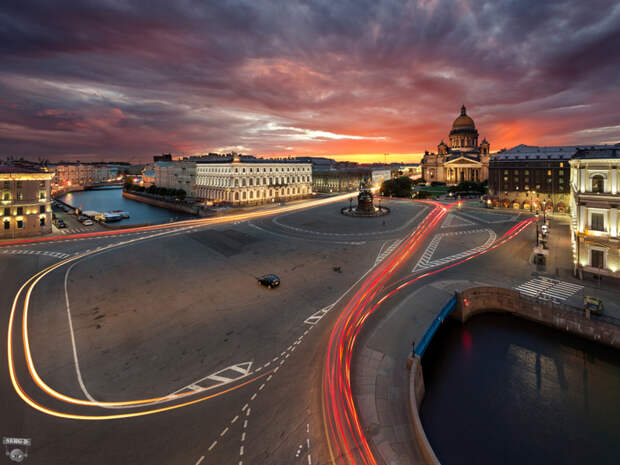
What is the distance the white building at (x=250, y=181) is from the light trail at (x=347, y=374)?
8524 cm

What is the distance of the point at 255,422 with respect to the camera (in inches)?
A: 650

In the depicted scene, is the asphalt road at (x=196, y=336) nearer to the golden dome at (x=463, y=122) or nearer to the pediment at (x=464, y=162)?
the pediment at (x=464, y=162)

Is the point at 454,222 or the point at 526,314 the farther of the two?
the point at 454,222

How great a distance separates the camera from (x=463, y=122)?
195 m

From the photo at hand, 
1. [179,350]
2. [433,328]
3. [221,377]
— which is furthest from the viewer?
[433,328]

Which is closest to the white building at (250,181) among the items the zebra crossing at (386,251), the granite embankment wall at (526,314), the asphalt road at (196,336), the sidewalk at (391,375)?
the asphalt road at (196,336)

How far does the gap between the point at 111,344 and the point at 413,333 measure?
86.8 feet

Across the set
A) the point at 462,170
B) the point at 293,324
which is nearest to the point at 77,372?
the point at 293,324

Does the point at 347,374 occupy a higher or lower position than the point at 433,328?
lower

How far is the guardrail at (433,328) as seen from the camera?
74.9ft

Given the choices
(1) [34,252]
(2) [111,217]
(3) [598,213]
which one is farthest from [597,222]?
(2) [111,217]

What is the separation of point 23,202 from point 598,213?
3886 inches

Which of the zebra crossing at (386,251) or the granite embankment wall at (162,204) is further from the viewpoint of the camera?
the granite embankment wall at (162,204)

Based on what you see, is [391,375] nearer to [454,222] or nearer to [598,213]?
[598,213]
